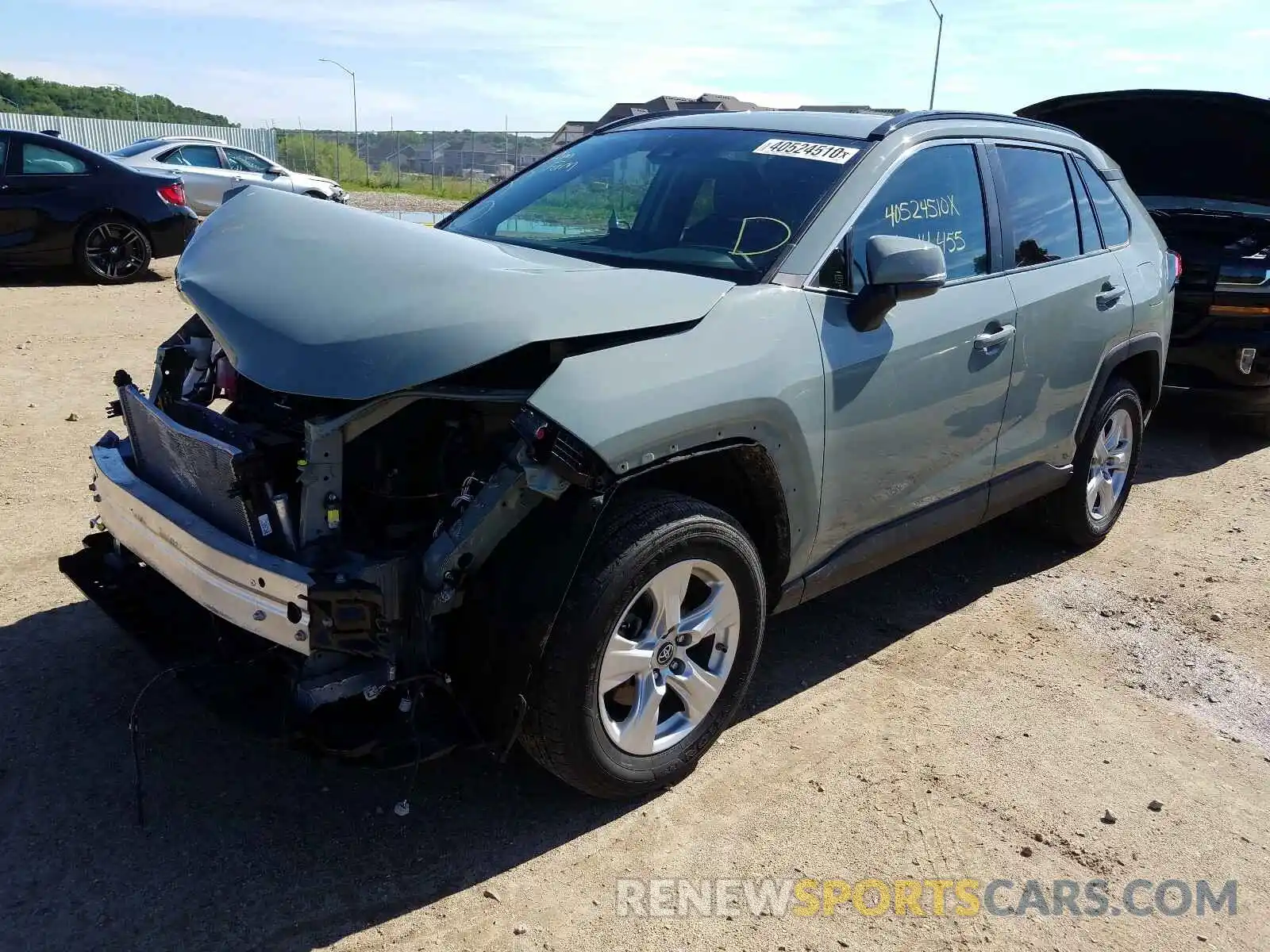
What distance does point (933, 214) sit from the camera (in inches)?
148

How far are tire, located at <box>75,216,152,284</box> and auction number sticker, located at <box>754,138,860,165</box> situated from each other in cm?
950

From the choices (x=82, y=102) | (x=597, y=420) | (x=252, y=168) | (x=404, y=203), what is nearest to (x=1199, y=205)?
(x=597, y=420)

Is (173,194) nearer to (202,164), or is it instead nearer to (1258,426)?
(202,164)

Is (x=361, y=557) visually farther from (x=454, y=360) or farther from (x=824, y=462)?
(x=824, y=462)

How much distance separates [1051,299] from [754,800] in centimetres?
243

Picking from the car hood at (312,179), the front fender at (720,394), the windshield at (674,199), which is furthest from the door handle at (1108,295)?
the car hood at (312,179)

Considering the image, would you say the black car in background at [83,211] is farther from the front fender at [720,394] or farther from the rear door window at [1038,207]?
the front fender at [720,394]

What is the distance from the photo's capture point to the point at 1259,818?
317 cm

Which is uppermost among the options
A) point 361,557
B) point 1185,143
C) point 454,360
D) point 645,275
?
point 1185,143

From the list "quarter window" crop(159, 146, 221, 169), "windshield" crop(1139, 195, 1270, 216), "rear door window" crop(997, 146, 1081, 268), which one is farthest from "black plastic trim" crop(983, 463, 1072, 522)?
"quarter window" crop(159, 146, 221, 169)

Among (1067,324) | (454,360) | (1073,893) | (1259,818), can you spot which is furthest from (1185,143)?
(454,360)

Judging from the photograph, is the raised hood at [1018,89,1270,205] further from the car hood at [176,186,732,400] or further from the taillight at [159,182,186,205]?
the taillight at [159,182,186,205]

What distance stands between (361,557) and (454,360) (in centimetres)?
56

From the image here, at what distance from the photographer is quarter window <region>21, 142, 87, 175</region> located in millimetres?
10430
